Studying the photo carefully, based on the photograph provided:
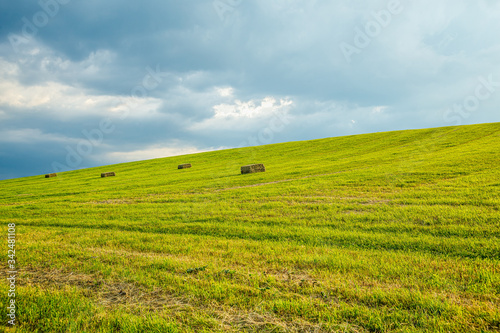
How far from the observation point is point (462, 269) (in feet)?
17.9

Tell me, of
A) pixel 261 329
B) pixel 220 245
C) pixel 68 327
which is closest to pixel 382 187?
pixel 220 245

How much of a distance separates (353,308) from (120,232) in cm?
893

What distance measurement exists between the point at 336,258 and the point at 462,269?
255 cm

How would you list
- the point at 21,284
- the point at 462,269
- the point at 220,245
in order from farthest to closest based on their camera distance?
the point at 220,245
the point at 21,284
the point at 462,269

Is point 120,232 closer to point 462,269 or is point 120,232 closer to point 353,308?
point 353,308

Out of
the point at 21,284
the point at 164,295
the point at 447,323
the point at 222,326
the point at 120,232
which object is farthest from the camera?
the point at 120,232

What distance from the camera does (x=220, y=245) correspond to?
7.97 metres

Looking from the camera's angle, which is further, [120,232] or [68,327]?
[120,232]

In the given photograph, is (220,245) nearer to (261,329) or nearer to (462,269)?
(261,329)
